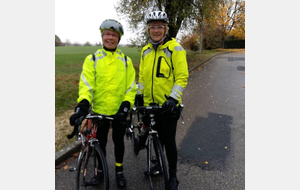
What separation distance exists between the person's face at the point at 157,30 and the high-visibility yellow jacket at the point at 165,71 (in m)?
0.11

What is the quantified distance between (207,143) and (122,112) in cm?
249

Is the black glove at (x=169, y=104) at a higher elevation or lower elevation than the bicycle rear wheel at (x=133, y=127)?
higher

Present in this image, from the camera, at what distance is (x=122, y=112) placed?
2252mm

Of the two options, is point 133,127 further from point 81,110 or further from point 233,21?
point 233,21

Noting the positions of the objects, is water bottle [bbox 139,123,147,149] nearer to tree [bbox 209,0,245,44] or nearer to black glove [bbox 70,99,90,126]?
black glove [bbox 70,99,90,126]

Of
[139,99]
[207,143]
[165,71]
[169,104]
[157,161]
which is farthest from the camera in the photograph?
[207,143]

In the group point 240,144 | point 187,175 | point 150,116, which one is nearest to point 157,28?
point 150,116

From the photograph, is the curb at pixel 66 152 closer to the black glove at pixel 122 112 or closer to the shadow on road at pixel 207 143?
the black glove at pixel 122 112

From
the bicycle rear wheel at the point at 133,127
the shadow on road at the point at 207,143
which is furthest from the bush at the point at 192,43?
the bicycle rear wheel at the point at 133,127

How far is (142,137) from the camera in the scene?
118 inches

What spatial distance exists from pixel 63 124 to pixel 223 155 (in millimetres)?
3576

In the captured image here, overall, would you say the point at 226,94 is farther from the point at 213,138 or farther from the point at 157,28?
the point at 157,28

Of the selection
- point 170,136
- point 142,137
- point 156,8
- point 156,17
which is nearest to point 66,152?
point 142,137

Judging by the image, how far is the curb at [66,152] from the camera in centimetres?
325
